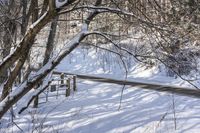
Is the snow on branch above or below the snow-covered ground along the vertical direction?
above

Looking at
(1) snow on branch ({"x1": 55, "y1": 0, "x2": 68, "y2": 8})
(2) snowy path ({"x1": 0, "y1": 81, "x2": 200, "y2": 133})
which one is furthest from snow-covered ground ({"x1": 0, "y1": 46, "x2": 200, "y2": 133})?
(1) snow on branch ({"x1": 55, "y1": 0, "x2": 68, "y2": 8})

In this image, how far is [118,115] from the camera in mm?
12398

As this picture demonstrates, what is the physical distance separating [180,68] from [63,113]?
9.95 m

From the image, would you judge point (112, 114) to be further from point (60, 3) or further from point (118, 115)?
point (60, 3)

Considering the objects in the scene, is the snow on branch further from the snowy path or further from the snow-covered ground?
the snowy path

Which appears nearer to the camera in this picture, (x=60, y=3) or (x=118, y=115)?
(x=60, y=3)

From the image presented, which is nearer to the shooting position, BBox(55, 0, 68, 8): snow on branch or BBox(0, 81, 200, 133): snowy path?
BBox(55, 0, 68, 8): snow on branch

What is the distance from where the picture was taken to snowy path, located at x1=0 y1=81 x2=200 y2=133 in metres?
10.7

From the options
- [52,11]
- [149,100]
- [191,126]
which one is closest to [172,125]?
[191,126]

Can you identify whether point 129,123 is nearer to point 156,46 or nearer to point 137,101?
point 137,101

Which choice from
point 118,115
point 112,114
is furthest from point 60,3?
point 112,114

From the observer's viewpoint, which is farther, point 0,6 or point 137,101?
point 137,101

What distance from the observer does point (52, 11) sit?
13.1ft

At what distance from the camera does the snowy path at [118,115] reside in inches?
422
